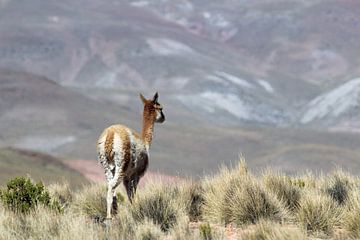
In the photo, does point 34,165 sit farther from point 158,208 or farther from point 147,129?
point 158,208

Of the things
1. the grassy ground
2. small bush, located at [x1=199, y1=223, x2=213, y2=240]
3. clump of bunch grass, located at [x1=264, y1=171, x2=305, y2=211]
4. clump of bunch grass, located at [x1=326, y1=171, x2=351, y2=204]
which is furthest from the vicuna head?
small bush, located at [x1=199, y1=223, x2=213, y2=240]

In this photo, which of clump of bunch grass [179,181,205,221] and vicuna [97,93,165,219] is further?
clump of bunch grass [179,181,205,221]

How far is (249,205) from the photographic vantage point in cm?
1229

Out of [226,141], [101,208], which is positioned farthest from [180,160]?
[101,208]

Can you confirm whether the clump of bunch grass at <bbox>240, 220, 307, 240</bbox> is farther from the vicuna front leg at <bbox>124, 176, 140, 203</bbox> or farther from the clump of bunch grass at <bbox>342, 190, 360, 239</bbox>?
the vicuna front leg at <bbox>124, 176, 140, 203</bbox>

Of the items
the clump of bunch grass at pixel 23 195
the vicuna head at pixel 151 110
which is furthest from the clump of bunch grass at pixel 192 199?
the clump of bunch grass at pixel 23 195

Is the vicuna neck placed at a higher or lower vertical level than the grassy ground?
higher

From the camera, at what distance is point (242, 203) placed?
12.4 m

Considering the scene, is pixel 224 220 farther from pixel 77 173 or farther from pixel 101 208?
pixel 77 173

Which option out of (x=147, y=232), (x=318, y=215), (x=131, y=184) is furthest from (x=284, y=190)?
(x=147, y=232)

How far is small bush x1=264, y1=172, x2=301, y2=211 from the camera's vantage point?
13172 millimetres

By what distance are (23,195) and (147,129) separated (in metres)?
2.22

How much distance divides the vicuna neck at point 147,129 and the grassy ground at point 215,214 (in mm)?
749

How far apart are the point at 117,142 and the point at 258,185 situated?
2.17 metres
